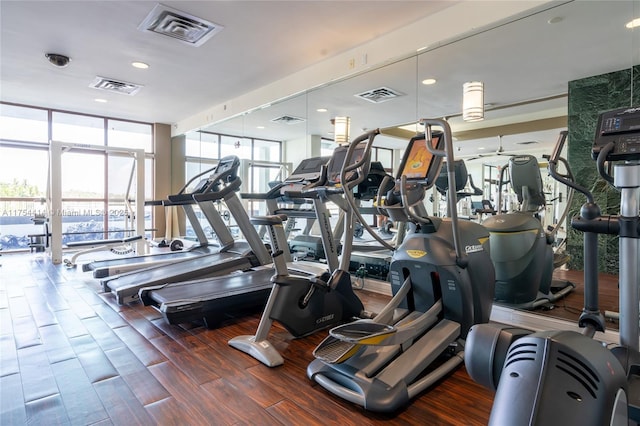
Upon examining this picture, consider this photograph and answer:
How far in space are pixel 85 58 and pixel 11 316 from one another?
3390mm

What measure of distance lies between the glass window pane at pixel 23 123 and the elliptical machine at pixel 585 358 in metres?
8.96

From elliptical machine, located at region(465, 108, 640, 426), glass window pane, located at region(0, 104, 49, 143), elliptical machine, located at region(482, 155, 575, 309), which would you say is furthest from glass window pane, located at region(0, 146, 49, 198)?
elliptical machine, located at region(465, 108, 640, 426)

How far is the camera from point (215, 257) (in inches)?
171

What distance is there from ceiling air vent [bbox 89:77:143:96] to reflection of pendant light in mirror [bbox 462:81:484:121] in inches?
199

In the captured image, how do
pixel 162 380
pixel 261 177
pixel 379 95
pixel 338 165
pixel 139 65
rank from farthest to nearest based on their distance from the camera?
pixel 261 177 < pixel 139 65 < pixel 379 95 < pixel 338 165 < pixel 162 380

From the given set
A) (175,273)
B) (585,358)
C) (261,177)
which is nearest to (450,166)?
(585,358)

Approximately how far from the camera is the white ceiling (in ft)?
10.0

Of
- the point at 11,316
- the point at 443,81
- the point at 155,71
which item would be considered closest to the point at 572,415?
the point at 443,81

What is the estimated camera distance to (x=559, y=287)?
11.5 ft

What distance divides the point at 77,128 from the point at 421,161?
819cm

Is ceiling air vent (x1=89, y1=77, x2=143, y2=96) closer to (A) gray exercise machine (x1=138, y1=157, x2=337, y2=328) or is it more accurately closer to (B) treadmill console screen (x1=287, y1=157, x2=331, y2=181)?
(B) treadmill console screen (x1=287, y1=157, x2=331, y2=181)

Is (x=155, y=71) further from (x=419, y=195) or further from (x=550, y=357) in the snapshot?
(x=550, y=357)

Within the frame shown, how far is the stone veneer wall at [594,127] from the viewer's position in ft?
8.79

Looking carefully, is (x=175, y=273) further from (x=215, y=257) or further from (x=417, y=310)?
(x=417, y=310)
